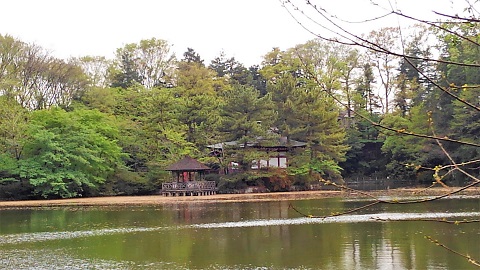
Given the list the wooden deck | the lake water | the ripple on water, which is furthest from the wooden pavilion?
the ripple on water

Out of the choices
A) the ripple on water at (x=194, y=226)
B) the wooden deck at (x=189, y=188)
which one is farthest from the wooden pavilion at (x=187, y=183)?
the ripple on water at (x=194, y=226)

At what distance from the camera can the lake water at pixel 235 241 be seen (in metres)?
10.4

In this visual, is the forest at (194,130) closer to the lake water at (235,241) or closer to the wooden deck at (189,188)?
the wooden deck at (189,188)

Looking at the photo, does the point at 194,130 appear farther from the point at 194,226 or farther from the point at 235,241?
the point at 235,241

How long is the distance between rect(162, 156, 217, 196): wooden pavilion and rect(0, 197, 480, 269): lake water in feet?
30.5

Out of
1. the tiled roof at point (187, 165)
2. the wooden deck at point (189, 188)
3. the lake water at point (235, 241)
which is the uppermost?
the tiled roof at point (187, 165)

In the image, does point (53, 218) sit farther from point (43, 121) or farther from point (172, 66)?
point (172, 66)

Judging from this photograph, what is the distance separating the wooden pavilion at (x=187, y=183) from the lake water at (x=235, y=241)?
9.29 m

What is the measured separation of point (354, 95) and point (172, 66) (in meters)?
17.4

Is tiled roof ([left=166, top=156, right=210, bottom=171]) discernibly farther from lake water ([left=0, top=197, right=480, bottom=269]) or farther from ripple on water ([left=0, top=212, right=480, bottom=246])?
ripple on water ([left=0, top=212, right=480, bottom=246])

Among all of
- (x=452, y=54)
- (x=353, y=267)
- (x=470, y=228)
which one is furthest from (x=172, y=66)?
(x=353, y=267)

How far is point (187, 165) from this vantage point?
97.7 ft

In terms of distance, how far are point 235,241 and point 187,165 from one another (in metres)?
16.9

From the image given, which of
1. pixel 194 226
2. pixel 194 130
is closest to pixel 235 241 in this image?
pixel 194 226
